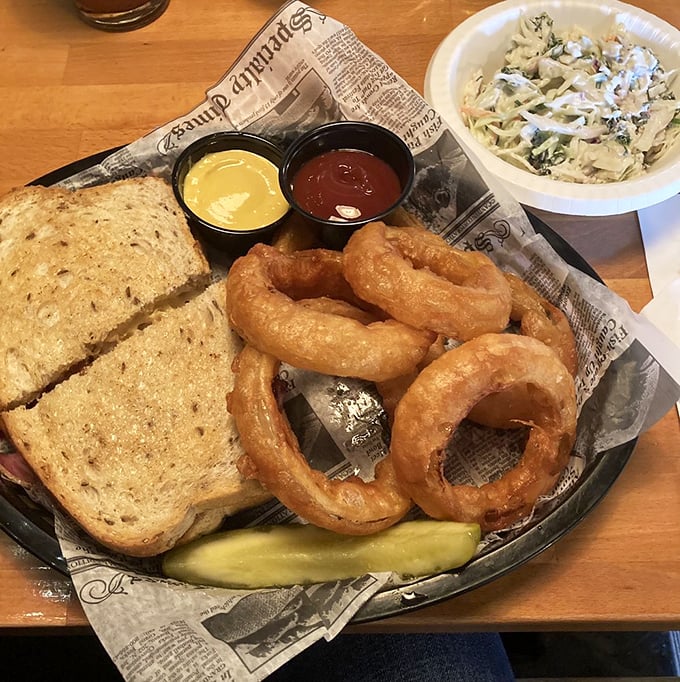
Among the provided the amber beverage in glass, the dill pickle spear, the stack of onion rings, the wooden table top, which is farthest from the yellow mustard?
the amber beverage in glass

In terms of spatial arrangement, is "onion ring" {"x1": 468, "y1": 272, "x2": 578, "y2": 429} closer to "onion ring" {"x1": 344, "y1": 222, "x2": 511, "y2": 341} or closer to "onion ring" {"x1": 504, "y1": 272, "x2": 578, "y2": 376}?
"onion ring" {"x1": 504, "y1": 272, "x2": 578, "y2": 376}

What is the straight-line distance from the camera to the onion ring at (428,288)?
1.44 metres

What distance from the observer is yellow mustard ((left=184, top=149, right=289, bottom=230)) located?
6.01 ft

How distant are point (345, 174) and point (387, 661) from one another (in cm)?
121

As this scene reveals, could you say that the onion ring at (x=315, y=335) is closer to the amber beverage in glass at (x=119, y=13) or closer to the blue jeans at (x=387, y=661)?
the blue jeans at (x=387, y=661)

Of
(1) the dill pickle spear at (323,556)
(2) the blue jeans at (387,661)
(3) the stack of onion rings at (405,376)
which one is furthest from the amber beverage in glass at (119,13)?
(2) the blue jeans at (387,661)

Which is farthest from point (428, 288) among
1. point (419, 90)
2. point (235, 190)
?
point (419, 90)

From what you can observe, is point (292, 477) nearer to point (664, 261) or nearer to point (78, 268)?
point (78, 268)

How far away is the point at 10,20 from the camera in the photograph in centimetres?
258

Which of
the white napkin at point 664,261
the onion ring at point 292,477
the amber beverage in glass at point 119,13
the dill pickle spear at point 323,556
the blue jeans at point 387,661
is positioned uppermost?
the amber beverage in glass at point 119,13

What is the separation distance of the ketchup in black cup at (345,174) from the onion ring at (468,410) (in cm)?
49

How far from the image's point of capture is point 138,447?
1.54 m

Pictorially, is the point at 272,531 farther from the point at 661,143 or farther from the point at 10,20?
the point at 10,20

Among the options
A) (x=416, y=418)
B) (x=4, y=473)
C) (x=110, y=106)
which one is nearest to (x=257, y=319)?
(x=416, y=418)
